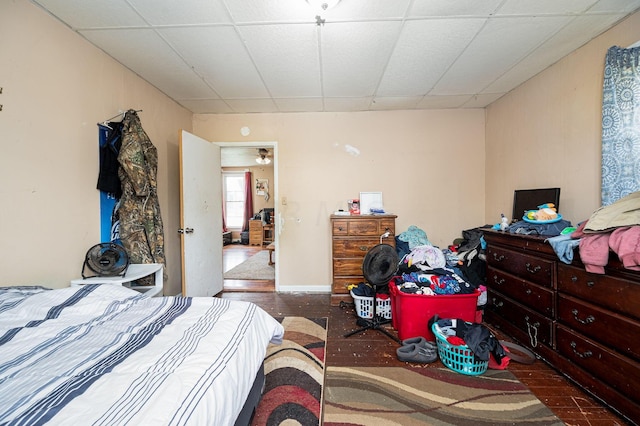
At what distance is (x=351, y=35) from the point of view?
74.6 inches

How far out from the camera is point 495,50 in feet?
6.89

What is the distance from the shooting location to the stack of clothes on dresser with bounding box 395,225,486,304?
7.13ft

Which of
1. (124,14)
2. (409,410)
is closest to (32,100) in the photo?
(124,14)

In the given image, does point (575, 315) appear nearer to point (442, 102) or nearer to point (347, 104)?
point (442, 102)

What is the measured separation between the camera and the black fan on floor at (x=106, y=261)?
75.9 inches

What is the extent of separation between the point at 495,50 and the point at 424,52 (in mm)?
609

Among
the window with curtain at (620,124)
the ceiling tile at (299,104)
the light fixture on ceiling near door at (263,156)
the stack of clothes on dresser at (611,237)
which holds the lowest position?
the stack of clothes on dresser at (611,237)

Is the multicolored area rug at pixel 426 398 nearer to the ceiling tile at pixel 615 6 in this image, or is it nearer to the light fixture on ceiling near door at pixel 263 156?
the ceiling tile at pixel 615 6

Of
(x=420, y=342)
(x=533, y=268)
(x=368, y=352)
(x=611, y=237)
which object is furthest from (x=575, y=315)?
(x=368, y=352)

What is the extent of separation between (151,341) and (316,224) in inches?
101

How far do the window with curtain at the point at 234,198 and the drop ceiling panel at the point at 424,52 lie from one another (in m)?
6.23

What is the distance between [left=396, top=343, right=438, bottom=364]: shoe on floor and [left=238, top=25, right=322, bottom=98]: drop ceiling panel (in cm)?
255

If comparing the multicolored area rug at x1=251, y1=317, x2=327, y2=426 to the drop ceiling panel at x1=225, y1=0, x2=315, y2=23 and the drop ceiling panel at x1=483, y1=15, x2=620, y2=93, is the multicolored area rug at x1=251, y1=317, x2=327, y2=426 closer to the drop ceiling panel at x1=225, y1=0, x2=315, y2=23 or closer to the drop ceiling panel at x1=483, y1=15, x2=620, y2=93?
the drop ceiling panel at x1=225, y1=0, x2=315, y2=23

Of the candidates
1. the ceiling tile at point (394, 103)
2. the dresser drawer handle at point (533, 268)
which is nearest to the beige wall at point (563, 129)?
the dresser drawer handle at point (533, 268)
